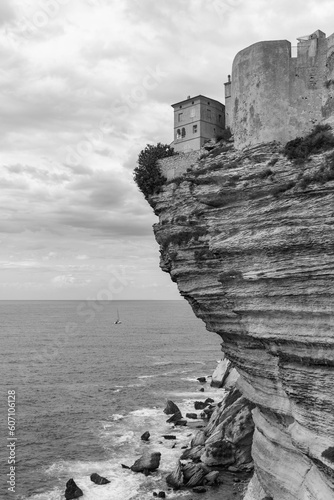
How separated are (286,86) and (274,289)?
10370 mm

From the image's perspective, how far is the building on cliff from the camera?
23.9 m

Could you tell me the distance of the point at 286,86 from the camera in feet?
80.7

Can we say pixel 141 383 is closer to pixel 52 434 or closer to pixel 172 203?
pixel 52 434

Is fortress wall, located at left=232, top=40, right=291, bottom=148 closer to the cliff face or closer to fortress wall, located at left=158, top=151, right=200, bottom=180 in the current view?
the cliff face

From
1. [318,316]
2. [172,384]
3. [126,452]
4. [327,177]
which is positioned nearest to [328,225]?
[327,177]

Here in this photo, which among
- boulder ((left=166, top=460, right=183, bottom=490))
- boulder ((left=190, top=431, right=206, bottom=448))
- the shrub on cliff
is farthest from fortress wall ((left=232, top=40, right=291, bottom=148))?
boulder ((left=190, top=431, right=206, bottom=448))

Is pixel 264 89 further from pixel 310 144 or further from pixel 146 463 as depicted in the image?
pixel 146 463

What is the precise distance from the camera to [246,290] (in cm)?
2467

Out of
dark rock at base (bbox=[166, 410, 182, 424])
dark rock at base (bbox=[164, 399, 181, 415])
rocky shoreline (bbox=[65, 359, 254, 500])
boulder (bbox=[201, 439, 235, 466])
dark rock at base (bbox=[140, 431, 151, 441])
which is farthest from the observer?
dark rock at base (bbox=[164, 399, 181, 415])

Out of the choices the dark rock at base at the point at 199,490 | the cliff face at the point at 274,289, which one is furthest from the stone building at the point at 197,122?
the dark rock at base at the point at 199,490

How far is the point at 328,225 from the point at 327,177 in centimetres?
223

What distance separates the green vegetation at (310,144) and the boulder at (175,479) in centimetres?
2712

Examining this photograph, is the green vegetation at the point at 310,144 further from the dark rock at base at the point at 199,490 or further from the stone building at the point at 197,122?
the dark rock at base at the point at 199,490

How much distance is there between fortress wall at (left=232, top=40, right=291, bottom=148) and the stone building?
242 inches
